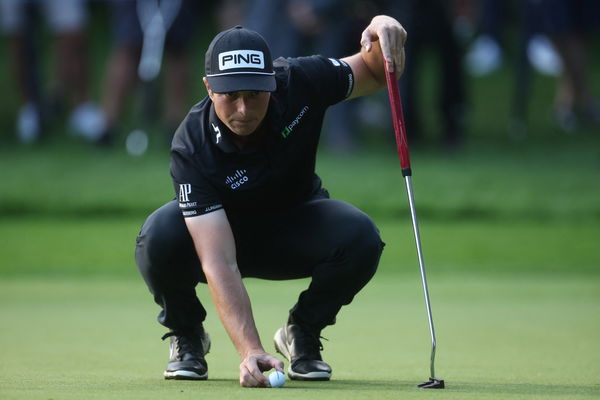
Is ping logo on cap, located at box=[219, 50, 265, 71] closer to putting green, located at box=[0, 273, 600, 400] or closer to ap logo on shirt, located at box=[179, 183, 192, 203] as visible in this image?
ap logo on shirt, located at box=[179, 183, 192, 203]

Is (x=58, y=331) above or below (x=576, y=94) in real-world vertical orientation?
below

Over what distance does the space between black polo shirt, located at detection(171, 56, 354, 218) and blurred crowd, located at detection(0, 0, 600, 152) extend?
724 centimetres

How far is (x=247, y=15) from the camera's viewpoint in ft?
44.8

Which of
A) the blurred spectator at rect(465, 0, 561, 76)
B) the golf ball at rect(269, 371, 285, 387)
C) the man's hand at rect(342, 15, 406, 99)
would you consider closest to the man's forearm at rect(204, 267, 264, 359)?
the golf ball at rect(269, 371, 285, 387)

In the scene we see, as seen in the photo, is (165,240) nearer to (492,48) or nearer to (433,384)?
(433,384)

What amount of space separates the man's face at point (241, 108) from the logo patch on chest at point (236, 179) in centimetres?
20

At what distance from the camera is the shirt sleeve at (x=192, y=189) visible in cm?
470

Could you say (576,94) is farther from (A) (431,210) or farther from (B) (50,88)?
(B) (50,88)

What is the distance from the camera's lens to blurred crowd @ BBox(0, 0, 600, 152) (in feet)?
41.3

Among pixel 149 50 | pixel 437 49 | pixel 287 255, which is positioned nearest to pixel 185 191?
pixel 287 255

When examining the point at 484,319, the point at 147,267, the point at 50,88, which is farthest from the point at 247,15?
the point at 147,267

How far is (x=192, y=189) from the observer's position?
4707 millimetres

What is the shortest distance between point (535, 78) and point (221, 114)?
498 inches

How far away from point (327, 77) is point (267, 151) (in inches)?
16.4
